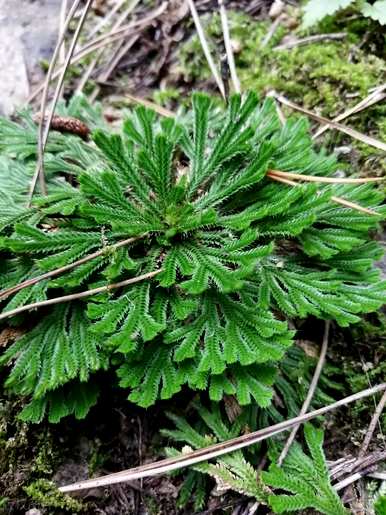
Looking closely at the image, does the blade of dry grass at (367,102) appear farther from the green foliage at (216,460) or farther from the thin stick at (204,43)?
the green foliage at (216,460)

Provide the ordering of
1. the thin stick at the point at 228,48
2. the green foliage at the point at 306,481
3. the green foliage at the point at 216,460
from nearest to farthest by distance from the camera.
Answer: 1. the green foliage at the point at 306,481
2. the green foliage at the point at 216,460
3. the thin stick at the point at 228,48

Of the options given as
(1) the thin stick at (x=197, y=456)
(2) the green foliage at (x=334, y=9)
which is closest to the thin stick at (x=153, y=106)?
(2) the green foliage at (x=334, y=9)

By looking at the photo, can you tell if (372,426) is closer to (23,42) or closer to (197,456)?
(197,456)

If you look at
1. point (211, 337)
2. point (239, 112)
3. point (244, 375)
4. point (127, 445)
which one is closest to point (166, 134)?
point (239, 112)

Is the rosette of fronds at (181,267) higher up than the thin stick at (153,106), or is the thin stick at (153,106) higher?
the thin stick at (153,106)

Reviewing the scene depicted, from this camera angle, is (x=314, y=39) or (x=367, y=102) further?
(x=314, y=39)

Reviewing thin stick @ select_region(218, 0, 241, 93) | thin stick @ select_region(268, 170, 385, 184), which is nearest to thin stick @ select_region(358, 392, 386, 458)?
thin stick @ select_region(268, 170, 385, 184)

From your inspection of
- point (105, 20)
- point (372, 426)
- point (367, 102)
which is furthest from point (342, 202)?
point (105, 20)

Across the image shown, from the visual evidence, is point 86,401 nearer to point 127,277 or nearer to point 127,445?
point 127,445
